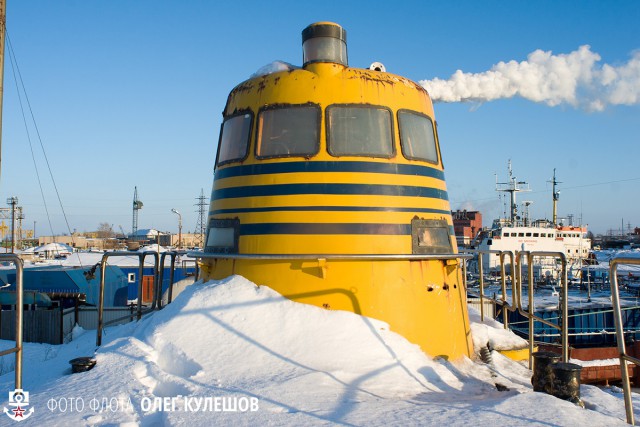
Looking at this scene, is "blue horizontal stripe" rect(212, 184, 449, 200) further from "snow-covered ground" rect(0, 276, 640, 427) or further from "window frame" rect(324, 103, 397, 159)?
"snow-covered ground" rect(0, 276, 640, 427)

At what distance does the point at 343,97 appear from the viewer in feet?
21.8

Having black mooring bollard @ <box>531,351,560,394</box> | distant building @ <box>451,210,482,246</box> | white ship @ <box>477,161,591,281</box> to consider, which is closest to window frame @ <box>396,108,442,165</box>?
black mooring bollard @ <box>531,351,560,394</box>

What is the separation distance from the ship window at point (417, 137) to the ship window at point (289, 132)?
1.12 m

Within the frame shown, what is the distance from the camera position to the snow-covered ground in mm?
4168

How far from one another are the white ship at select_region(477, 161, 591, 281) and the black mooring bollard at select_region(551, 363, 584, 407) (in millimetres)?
36708

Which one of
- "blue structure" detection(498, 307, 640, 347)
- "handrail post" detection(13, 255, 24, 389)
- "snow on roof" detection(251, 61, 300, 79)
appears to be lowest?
"blue structure" detection(498, 307, 640, 347)

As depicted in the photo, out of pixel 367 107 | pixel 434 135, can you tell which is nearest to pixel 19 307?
pixel 367 107

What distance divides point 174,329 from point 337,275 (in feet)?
6.17

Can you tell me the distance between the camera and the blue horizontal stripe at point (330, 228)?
242 inches

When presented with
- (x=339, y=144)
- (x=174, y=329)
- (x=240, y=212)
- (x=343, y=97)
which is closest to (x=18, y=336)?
(x=174, y=329)

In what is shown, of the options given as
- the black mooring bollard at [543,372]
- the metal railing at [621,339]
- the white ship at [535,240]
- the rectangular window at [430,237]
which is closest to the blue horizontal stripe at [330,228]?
the rectangular window at [430,237]

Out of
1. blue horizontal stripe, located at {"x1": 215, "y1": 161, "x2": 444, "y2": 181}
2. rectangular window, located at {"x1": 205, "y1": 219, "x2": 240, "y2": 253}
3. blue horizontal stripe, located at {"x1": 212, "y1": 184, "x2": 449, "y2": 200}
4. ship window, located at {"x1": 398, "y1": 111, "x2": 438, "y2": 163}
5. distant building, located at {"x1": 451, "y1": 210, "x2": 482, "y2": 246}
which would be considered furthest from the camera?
distant building, located at {"x1": 451, "y1": 210, "x2": 482, "y2": 246}

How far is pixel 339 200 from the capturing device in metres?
6.18

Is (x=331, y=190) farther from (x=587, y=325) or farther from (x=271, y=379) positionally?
(x=587, y=325)
